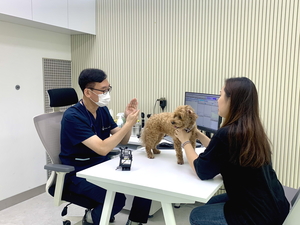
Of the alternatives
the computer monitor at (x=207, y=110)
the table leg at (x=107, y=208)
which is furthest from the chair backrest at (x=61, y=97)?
the computer monitor at (x=207, y=110)

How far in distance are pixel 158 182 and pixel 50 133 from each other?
1.00 meters

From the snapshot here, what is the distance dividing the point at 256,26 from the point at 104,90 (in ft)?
4.81

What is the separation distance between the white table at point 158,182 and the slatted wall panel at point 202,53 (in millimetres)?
1180

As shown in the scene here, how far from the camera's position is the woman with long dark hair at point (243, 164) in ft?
4.17

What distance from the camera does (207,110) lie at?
2275 mm

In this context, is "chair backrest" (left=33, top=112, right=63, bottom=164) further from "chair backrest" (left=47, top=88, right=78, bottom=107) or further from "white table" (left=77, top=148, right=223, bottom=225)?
"white table" (left=77, top=148, right=223, bottom=225)

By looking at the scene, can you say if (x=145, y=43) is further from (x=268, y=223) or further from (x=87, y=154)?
(x=268, y=223)

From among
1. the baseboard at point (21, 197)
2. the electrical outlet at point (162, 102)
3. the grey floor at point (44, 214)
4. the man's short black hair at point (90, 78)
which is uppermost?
the man's short black hair at point (90, 78)

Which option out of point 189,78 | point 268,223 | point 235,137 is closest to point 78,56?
point 189,78

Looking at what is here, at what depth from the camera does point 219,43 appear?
8.29ft

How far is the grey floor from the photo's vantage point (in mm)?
2436

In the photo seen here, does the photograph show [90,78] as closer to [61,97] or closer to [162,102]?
[61,97]

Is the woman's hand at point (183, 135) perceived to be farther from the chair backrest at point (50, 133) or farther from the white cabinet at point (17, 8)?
the white cabinet at point (17, 8)

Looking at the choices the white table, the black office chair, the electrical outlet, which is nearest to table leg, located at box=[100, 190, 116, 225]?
the white table
